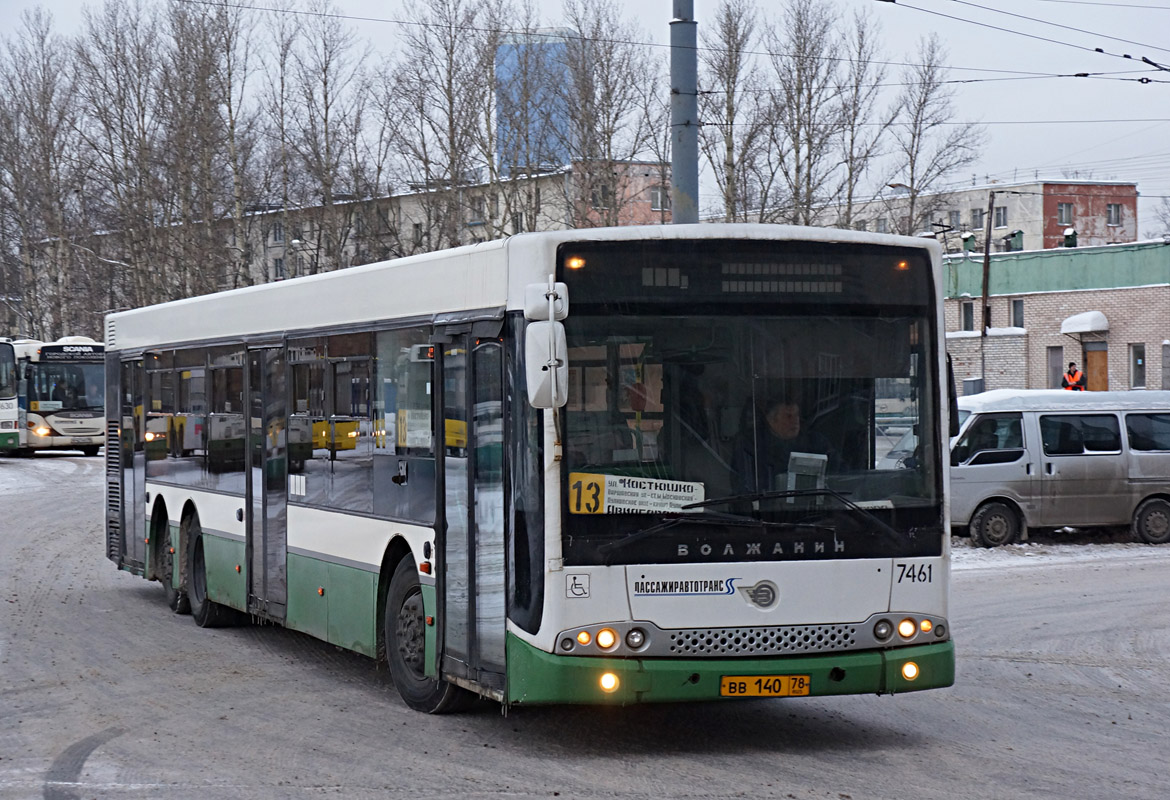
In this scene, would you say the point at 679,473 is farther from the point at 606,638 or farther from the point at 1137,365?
the point at 1137,365

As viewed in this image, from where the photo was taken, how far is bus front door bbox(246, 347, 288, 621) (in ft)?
36.0

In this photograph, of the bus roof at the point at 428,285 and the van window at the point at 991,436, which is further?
the van window at the point at 991,436

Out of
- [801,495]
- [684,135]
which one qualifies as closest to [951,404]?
[801,495]

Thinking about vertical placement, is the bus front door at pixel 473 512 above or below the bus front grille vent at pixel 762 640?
above

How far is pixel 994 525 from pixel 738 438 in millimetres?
12879

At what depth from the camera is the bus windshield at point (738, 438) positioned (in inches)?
289

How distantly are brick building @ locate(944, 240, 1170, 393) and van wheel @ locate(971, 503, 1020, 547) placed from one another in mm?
33498

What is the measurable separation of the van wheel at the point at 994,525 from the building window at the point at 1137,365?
124ft

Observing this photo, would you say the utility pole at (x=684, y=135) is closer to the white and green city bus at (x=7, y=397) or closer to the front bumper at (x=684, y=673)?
the front bumper at (x=684, y=673)

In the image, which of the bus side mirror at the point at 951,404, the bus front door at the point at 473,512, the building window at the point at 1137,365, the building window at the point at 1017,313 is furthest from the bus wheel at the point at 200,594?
the building window at the point at 1017,313

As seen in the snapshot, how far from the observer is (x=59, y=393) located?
4400 cm

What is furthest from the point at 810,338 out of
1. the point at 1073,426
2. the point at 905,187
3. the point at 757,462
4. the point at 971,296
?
the point at 971,296

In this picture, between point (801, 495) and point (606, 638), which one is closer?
point (606, 638)

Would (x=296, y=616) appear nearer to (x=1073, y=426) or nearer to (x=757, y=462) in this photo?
(x=757, y=462)
